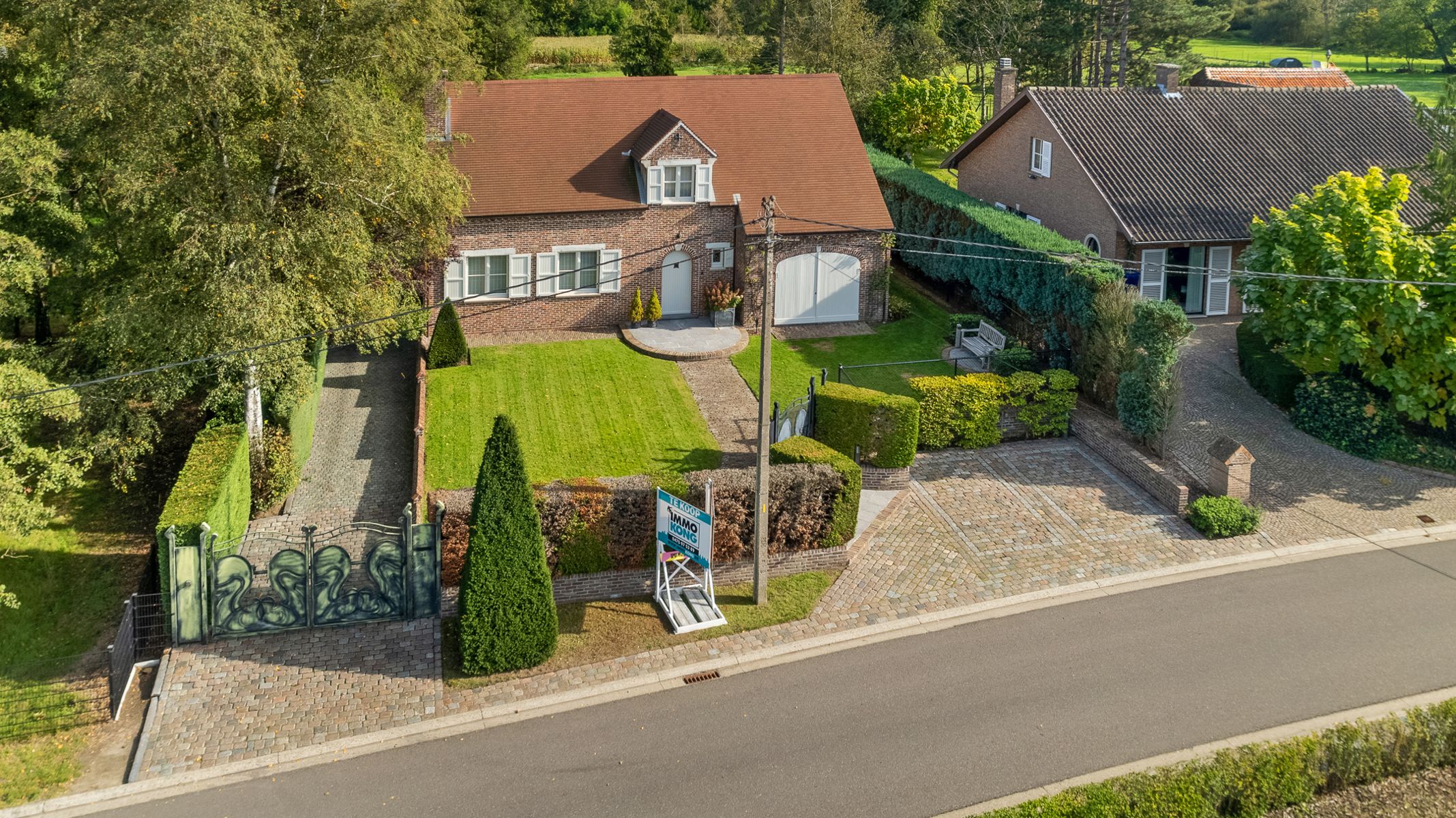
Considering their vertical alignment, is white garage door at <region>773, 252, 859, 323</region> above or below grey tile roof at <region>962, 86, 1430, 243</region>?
below

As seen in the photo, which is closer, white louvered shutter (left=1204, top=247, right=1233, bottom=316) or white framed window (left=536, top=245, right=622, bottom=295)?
white framed window (left=536, top=245, right=622, bottom=295)

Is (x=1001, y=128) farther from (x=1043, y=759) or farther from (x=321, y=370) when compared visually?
(x=1043, y=759)

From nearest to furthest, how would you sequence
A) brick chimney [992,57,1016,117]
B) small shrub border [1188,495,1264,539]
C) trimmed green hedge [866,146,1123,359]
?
small shrub border [1188,495,1264,539], trimmed green hedge [866,146,1123,359], brick chimney [992,57,1016,117]

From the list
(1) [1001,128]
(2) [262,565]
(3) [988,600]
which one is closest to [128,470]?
(2) [262,565]

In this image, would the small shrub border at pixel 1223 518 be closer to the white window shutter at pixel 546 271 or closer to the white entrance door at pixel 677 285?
the white entrance door at pixel 677 285

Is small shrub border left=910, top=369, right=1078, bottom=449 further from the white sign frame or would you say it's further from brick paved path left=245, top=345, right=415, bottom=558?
brick paved path left=245, top=345, right=415, bottom=558

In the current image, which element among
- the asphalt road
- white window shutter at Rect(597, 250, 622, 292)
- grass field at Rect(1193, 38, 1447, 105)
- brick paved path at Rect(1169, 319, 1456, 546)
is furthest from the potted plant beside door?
grass field at Rect(1193, 38, 1447, 105)

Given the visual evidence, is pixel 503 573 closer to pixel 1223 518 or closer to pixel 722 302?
pixel 1223 518
